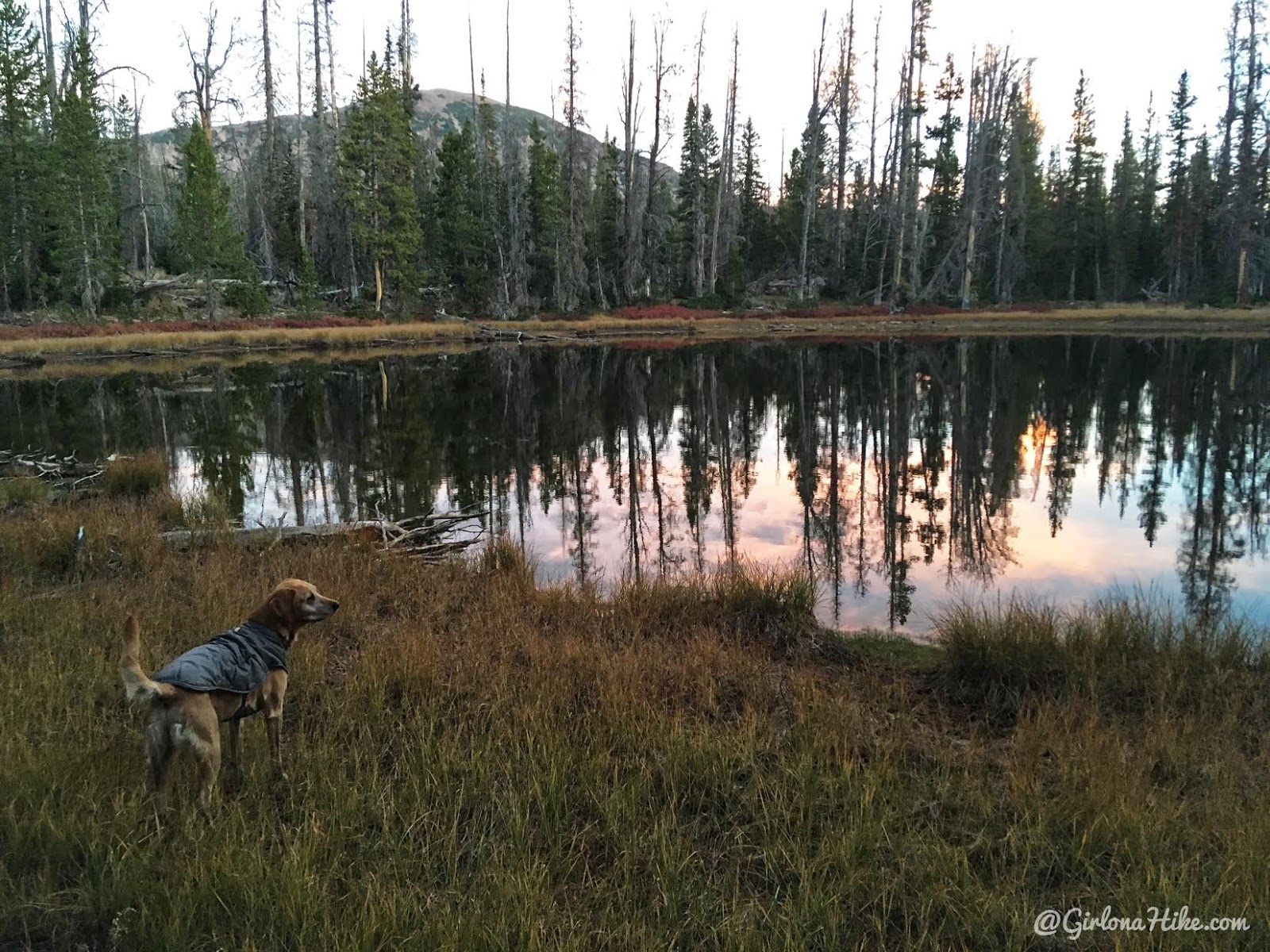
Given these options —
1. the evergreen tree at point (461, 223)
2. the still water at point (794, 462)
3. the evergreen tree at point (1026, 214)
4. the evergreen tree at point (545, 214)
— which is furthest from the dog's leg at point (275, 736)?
the evergreen tree at point (1026, 214)

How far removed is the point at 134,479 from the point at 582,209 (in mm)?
41052

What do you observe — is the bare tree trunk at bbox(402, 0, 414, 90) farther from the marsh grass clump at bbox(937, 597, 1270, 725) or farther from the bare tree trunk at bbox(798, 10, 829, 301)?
the marsh grass clump at bbox(937, 597, 1270, 725)

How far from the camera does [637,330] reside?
41938 millimetres

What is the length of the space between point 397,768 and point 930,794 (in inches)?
91.2

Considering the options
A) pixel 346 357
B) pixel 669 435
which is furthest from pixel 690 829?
pixel 346 357

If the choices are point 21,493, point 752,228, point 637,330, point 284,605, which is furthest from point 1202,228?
point 284,605

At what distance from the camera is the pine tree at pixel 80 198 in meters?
36.5

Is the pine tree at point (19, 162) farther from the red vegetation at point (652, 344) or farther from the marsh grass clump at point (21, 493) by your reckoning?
the marsh grass clump at point (21, 493)

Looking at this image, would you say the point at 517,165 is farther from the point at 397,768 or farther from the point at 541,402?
the point at 397,768

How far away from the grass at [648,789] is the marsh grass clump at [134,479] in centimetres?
464

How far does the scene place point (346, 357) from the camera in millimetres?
31281

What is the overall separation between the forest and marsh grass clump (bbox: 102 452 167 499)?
29985mm

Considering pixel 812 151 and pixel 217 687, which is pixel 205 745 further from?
pixel 812 151

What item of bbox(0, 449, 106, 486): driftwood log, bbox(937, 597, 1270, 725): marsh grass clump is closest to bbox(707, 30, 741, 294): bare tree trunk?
bbox(0, 449, 106, 486): driftwood log
